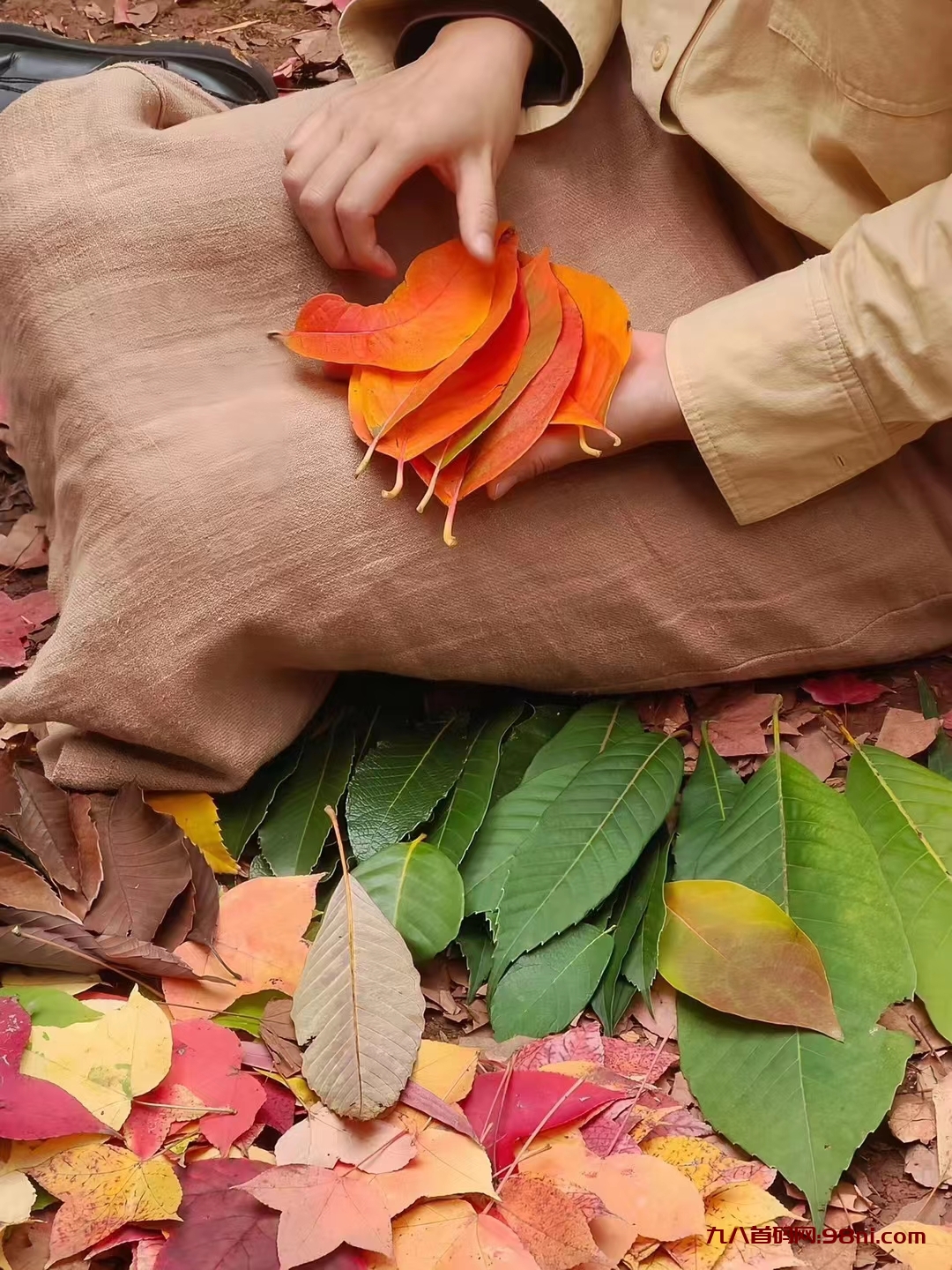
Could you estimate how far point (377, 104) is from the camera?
0.88 meters

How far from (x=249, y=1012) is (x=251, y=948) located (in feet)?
0.16

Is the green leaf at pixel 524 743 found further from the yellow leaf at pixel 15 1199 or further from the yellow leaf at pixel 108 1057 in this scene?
the yellow leaf at pixel 15 1199

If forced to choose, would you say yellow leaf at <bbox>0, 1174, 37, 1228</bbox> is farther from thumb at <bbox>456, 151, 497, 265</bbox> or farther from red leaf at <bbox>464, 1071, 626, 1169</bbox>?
thumb at <bbox>456, 151, 497, 265</bbox>

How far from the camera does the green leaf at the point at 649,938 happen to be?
31.9 inches

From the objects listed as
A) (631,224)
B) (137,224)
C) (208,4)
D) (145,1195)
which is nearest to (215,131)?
(137,224)

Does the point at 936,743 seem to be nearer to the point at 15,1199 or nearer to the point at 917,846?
the point at 917,846

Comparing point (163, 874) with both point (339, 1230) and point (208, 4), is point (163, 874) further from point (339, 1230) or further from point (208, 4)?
point (208, 4)

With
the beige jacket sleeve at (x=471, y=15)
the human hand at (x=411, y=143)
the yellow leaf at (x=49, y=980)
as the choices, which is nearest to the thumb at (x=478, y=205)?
the human hand at (x=411, y=143)

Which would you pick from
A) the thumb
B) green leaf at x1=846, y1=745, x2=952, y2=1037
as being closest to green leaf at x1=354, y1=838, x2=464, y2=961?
green leaf at x1=846, y1=745, x2=952, y2=1037

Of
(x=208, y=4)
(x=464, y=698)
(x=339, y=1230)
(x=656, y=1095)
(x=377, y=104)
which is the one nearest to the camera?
(x=339, y=1230)

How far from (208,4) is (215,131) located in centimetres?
124

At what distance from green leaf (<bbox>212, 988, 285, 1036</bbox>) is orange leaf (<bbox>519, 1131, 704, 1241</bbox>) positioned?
0.72 feet

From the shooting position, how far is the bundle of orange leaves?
0.80 meters

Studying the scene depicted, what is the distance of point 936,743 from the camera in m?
0.96
